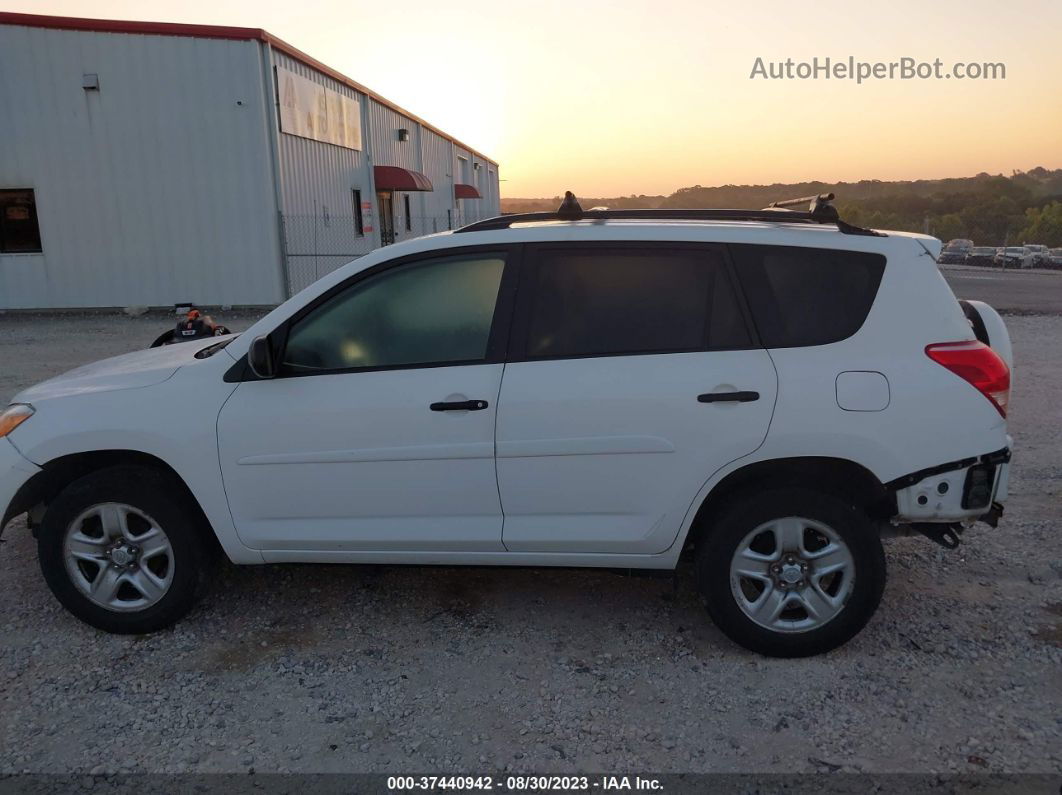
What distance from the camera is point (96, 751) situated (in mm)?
2973

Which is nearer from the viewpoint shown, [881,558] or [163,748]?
[163,748]

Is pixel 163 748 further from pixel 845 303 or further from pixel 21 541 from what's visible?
pixel 845 303

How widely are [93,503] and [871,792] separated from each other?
331 cm

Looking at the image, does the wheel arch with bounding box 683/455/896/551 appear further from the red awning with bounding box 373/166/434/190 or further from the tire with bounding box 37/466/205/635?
the red awning with bounding box 373/166/434/190

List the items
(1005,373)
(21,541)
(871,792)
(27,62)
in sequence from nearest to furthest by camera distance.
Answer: (871,792) → (1005,373) → (21,541) → (27,62)

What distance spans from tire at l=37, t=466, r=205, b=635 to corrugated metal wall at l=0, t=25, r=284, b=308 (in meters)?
14.1

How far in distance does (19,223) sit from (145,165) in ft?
9.96

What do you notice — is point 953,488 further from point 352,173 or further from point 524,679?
point 352,173

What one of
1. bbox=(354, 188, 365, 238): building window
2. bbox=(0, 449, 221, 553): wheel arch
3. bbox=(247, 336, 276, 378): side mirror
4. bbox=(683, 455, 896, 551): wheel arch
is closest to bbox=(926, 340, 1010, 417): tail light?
bbox=(683, 455, 896, 551): wheel arch

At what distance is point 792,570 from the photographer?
3.42 m

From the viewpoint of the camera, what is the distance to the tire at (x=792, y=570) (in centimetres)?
336

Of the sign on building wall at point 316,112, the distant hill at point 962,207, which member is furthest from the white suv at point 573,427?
the distant hill at point 962,207

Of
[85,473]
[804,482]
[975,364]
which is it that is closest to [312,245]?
[85,473]

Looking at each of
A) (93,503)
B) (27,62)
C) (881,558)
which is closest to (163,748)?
(93,503)
